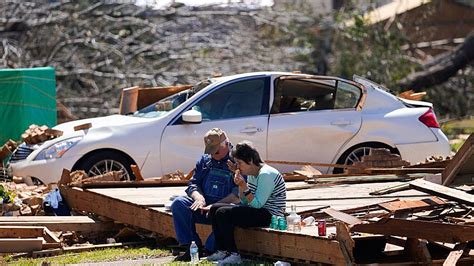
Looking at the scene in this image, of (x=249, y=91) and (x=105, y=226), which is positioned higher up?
(x=249, y=91)

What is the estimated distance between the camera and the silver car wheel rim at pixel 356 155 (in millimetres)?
14442

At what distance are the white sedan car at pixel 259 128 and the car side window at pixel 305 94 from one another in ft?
0.04

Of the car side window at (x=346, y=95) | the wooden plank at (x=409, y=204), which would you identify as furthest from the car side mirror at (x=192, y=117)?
the wooden plank at (x=409, y=204)

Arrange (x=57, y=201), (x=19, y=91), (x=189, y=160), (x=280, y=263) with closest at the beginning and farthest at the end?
1. (x=280, y=263)
2. (x=57, y=201)
3. (x=189, y=160)
4. (x=19, y=91)

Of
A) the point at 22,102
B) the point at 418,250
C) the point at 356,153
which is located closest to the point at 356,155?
the point at 356,153

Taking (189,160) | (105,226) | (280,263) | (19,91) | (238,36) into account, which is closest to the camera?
(280,263)

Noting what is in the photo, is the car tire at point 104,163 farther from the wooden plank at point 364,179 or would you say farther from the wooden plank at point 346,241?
the wooden plank at point 346,241

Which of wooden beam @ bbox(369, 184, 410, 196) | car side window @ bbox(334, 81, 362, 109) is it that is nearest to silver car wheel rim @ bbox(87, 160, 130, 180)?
car side window @ bbox(334, 81, 362, 109)

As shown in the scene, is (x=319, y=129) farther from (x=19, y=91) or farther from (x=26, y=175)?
(x=19, y=91)

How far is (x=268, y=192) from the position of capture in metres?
9.38

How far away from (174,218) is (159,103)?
4699 mm

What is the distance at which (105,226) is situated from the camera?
11.9 metres

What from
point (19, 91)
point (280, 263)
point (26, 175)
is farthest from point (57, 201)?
point (19, 91)

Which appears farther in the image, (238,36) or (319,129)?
(238,36)
